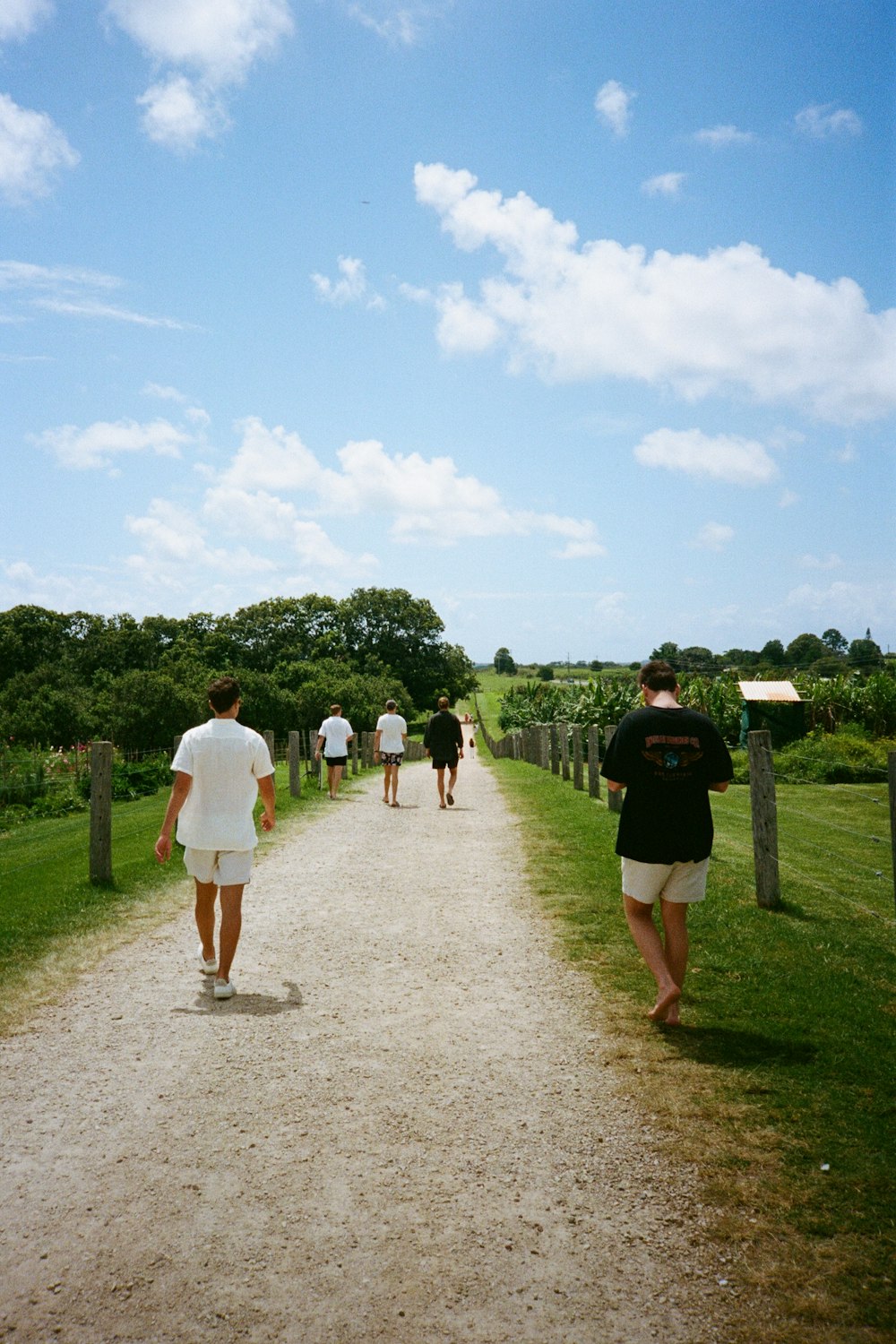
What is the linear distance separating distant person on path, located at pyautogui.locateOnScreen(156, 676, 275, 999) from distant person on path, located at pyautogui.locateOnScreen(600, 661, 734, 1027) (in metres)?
2.22

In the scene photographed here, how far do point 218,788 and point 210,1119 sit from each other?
2.23 m

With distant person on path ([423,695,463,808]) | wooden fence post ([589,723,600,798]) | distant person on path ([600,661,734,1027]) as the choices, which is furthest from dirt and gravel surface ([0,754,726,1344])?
distant person on path ([423,695,463,808])

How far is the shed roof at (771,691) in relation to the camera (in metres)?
29.5

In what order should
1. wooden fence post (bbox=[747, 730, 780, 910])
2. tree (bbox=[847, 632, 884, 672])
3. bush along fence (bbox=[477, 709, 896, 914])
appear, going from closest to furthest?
1. bush along fence (bbox=[477, 709, 896, 914])
2. wooden fence post (bbox=[747, 730, 780, 910])
3. tree (bbox=[847, 632, 884, 672])

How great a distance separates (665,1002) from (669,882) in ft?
2.09

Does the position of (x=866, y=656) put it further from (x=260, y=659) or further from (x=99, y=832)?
(x=260, y=659)

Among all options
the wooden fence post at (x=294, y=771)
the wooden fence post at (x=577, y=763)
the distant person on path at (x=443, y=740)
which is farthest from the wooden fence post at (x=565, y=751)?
the wooden fence post at (x=294, y=771)

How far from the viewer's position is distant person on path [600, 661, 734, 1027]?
194 inches

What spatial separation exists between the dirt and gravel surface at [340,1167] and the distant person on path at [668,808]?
52cm

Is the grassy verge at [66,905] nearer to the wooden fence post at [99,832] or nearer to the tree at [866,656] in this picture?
the wooden fence post at [99,832]

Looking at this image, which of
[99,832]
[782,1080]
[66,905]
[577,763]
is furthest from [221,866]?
[577,763]

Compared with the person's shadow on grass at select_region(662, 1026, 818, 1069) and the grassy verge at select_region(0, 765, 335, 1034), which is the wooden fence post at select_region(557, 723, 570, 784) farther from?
the person's shadow on grass at select_region(662, 1026, 818, 1069)

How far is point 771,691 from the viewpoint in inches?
1176

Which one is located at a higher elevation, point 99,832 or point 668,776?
point 668,776
